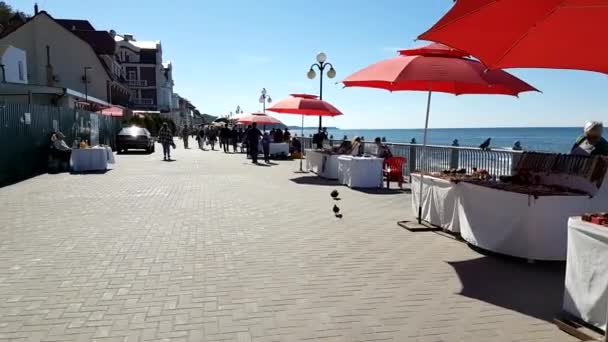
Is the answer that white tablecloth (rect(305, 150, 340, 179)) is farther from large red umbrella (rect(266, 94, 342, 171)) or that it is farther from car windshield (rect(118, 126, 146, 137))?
car windshield (rect(118, 126, 146, 137))

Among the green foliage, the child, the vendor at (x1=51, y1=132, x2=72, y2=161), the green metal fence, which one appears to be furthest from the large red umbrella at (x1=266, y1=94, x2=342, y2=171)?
the green foliage

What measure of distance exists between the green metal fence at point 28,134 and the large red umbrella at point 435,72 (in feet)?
35.2

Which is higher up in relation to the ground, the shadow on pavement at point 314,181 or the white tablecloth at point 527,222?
the white tablecloth at point 527,222

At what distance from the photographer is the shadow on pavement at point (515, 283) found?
4.37 metres

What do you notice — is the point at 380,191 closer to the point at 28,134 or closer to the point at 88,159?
the point at 88,159

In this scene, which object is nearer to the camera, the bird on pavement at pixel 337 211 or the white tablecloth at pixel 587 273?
the white tablecloth at pixel 587 273

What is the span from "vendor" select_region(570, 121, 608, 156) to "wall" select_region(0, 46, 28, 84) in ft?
119

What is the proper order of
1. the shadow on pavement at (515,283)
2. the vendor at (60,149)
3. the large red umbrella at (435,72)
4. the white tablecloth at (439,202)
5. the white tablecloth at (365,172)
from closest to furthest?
1. the shadow on pavement at (515,283)
2. the large red umbrella at (435,72)
3. the white tablecloth at (439,202)
4. the white tablecloth at (365,172)
5. the vendor at (60,149)

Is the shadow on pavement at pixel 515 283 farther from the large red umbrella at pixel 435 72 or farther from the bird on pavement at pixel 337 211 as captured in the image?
the bird on pavement at pixel 337 211

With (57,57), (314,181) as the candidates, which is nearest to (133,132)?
(314,181)

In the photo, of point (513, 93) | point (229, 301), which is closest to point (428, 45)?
point (513, 93)

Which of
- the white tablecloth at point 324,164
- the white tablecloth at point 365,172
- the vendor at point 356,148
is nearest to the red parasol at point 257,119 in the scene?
the white tablecloth at point 324,164

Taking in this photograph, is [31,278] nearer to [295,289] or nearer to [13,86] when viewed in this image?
[295,289]

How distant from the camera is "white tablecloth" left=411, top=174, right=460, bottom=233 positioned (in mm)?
6968
